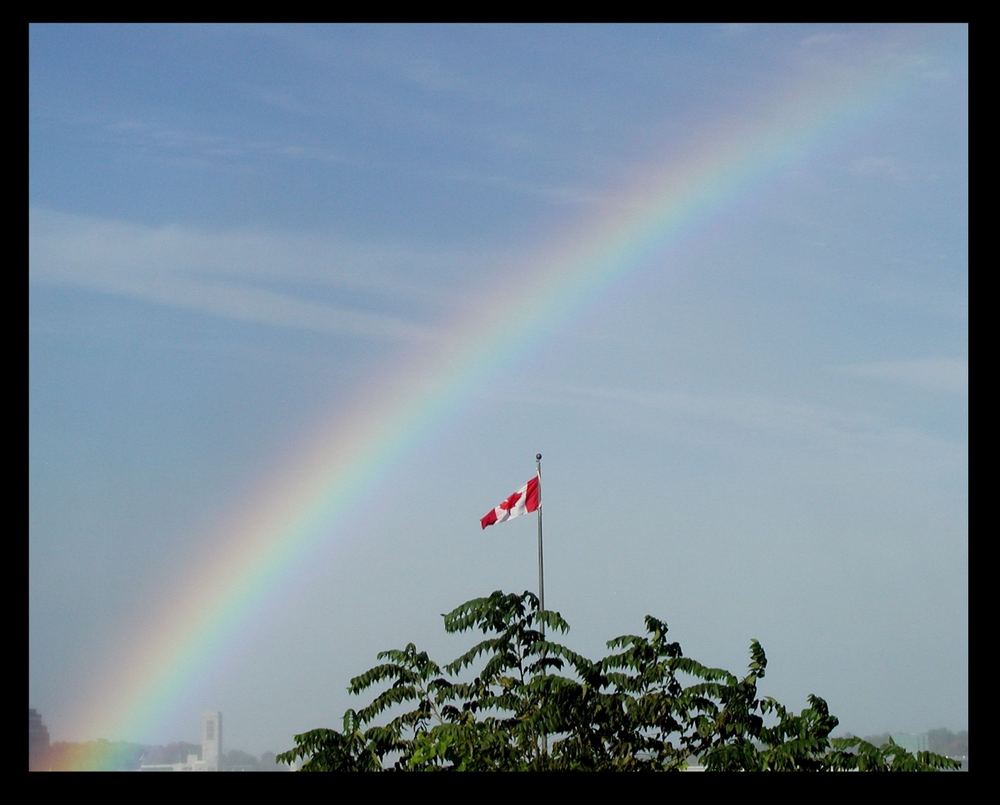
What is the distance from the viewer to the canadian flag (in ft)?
78.2

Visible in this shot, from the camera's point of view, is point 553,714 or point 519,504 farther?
point 519,504

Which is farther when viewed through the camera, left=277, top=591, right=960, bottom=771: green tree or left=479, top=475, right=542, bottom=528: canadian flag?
left=479, top=475, right=542, bottom=528: canadian flag

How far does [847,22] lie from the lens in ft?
27.2

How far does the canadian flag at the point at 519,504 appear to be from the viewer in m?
23.8

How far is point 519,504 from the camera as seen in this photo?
2448cm

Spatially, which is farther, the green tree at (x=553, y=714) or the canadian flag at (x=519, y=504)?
the canadian flag at (x=519, y=504)

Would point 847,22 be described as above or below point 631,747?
above
